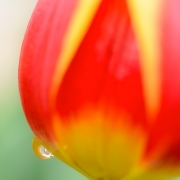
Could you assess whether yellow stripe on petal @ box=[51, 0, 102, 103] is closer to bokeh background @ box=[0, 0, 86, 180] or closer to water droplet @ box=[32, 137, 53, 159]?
water droplet @ box=[32, 137, 53, 159]

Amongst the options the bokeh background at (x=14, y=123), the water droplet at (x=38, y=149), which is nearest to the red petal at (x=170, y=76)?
the water droplet at (x=38, y=149)

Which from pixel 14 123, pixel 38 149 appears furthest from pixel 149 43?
pixel 14 123

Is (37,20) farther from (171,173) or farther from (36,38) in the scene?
(171,173)

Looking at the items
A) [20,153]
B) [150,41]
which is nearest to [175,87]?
[150,41]

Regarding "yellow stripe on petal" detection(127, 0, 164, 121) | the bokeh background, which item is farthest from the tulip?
the bokeh background

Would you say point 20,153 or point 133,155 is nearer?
point 133,155

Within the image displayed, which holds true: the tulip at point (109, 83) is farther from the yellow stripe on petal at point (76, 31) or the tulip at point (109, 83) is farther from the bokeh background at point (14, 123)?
the bokeh background at point (14, 123)

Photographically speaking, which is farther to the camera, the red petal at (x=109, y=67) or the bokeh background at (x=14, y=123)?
the bokeh background at (x=14, y=123)
